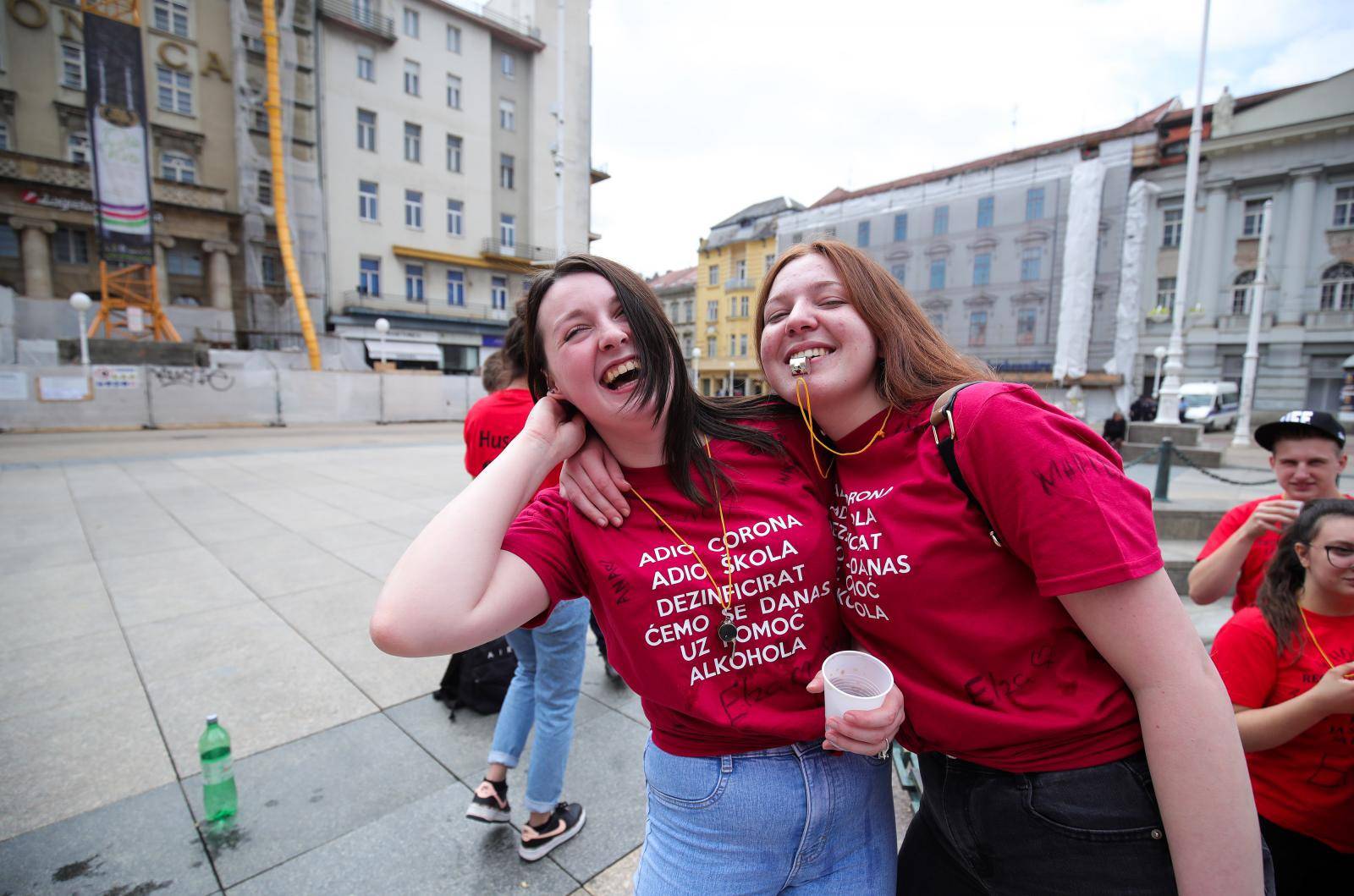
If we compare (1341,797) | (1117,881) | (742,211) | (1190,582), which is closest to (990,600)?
(1117,881)

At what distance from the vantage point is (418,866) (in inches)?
93.6

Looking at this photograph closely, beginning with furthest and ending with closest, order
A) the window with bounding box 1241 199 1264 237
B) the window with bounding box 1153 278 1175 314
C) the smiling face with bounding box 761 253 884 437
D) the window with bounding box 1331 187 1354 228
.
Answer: the window with bounding box 1153 278 1175 314 < the window with bounding box 1241 199 1264 237 < the window with bounding box 1331 187 1354 228 < the smiling face with bounding box 761 253 884 437

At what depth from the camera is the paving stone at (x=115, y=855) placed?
7.36 ft

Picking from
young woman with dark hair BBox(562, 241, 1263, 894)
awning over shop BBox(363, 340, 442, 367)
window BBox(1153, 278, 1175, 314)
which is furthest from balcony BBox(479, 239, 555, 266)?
young woman with dark hair BBox(562, 241, 1263, 894)

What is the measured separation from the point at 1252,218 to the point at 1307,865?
36.7 m

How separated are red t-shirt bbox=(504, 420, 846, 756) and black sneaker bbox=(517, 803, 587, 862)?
145cm

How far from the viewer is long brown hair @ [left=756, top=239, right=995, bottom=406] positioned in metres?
1.34

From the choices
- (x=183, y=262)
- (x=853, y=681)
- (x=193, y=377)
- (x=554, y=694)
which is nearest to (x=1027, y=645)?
(x=853, y=681)

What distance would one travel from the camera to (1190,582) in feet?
9.14

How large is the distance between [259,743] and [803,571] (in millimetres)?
3164

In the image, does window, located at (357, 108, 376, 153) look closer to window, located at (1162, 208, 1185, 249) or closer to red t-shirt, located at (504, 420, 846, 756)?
red t-shirt, located at (504, 420, 846, 756)

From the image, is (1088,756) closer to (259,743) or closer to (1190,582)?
(1190,582)

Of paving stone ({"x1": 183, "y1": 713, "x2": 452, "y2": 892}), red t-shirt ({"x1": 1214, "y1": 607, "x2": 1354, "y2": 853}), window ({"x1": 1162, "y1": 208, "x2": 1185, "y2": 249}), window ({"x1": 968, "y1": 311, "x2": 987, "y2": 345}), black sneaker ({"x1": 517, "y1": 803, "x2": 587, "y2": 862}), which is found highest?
window ({"x1": 1162, "y1": 208, "x2": 1185, "y2": 249})

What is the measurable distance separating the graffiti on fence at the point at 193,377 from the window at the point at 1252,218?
40.3 meters
